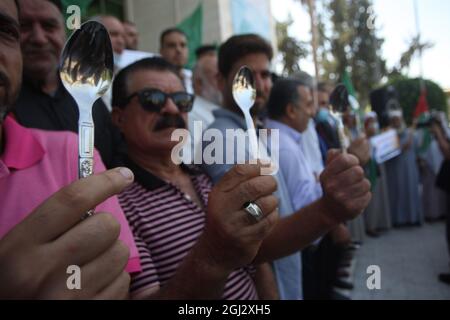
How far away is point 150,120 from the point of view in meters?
1.29

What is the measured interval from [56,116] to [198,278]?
913 millimetres

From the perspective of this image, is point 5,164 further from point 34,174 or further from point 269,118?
point 269,118

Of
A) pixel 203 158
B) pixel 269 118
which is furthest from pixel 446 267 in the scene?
pixel 203 158

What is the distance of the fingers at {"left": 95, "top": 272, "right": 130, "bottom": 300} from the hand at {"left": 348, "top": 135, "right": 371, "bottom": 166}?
39.2 inches

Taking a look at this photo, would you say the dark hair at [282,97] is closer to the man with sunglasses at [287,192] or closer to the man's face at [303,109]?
the man's face at [303,109]

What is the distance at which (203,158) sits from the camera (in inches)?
57.1

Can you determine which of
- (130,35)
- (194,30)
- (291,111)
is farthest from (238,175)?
(194,30)

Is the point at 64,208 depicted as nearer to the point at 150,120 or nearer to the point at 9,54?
the point at 9,54

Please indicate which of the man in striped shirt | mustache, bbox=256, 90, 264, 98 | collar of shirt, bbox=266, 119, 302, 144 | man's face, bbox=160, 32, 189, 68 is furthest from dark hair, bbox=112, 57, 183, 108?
man's face, bbox=160, 32, 189, 68

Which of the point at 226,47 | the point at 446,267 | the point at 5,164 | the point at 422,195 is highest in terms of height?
the point at 226,47

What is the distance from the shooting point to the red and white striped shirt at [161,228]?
103 cm

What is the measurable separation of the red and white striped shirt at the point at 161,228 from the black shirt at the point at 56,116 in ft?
0.66

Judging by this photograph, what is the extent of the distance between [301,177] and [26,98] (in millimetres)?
1259

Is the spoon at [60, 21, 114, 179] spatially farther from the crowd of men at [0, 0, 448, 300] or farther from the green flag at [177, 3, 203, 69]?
the green flag at [177, 3, 203, 69]
